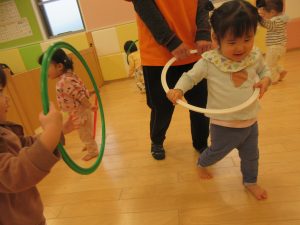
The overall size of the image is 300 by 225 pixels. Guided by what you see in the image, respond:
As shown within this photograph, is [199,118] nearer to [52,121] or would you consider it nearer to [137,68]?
[52,121]

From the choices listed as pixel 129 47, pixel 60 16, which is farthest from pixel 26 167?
pixel 60 16

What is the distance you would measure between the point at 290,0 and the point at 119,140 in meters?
3.60

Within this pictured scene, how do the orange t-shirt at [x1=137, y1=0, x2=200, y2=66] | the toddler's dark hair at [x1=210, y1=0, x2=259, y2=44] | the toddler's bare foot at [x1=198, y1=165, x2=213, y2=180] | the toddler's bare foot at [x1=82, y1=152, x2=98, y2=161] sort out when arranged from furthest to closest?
the toddler's bare foot at [x1=82, y1=152, x2=98, y2=161] < the toddler's bare foot at [x1=198, y1=165, x2=213, y2=180] < the orange t-shirt at [x1=137, y1=0, x2=200, y2=66] < the toddler's dark hair at [x1=210, y1=0, x2=259, y2=44]

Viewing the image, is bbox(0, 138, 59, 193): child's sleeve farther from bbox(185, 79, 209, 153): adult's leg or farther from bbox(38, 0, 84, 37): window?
bbox(38, 0, 84, 37): window

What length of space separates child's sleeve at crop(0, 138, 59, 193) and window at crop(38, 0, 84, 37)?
464cm

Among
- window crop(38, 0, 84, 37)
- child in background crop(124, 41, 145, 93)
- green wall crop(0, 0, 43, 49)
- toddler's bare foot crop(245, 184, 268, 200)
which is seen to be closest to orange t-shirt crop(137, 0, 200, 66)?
toddler's bare foot crop(245, 184, 268, 200)

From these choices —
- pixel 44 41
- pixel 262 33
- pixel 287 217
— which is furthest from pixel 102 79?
pixel 287 217

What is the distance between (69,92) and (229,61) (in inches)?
43.1

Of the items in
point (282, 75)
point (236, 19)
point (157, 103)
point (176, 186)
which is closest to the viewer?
point (236, 19)

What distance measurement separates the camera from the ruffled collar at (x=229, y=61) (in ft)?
4.07

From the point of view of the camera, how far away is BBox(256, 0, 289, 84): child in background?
2939 mm

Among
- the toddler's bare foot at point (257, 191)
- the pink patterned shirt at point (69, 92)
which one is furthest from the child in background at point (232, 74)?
the pink patterned shirt at point (69, 92)

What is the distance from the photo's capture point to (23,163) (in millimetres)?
708

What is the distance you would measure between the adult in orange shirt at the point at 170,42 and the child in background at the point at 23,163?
85cm
